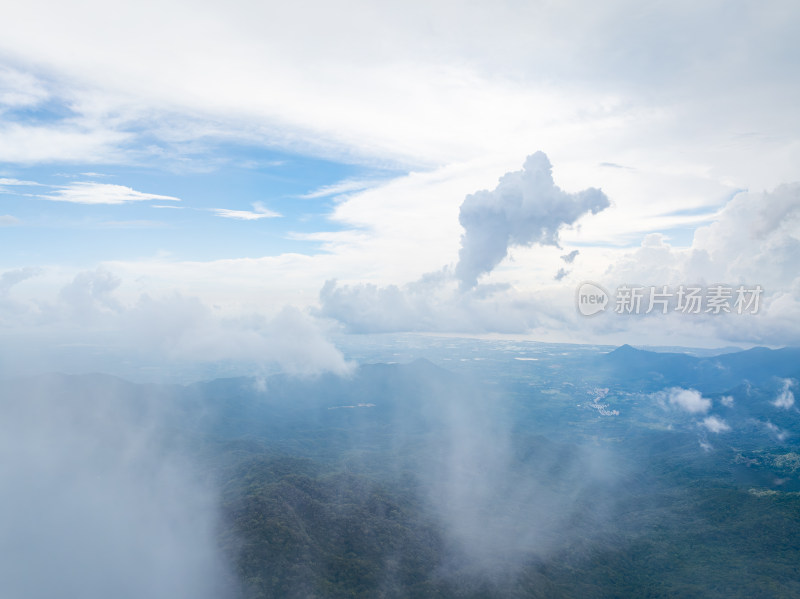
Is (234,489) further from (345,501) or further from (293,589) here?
(293,589)

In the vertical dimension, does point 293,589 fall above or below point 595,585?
above

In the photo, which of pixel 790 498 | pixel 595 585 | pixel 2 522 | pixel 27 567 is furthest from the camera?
pixel 790 498

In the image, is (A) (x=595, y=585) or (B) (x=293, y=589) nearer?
(B) (x=293, y=589)

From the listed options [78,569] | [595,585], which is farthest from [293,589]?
[595,585]

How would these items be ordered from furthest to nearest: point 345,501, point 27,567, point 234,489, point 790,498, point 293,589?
point 790,498 → point 234,489 → point 345,501 → point 27,567 → point 293,589

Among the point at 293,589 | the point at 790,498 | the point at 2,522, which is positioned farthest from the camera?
the point at 790,498

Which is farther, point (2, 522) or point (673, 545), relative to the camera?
point (673, 545)

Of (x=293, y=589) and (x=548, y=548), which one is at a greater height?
(x=293, y=589)

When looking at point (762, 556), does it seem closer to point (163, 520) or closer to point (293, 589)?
point (293, 589)

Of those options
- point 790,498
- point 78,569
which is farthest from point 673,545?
point 78,569
